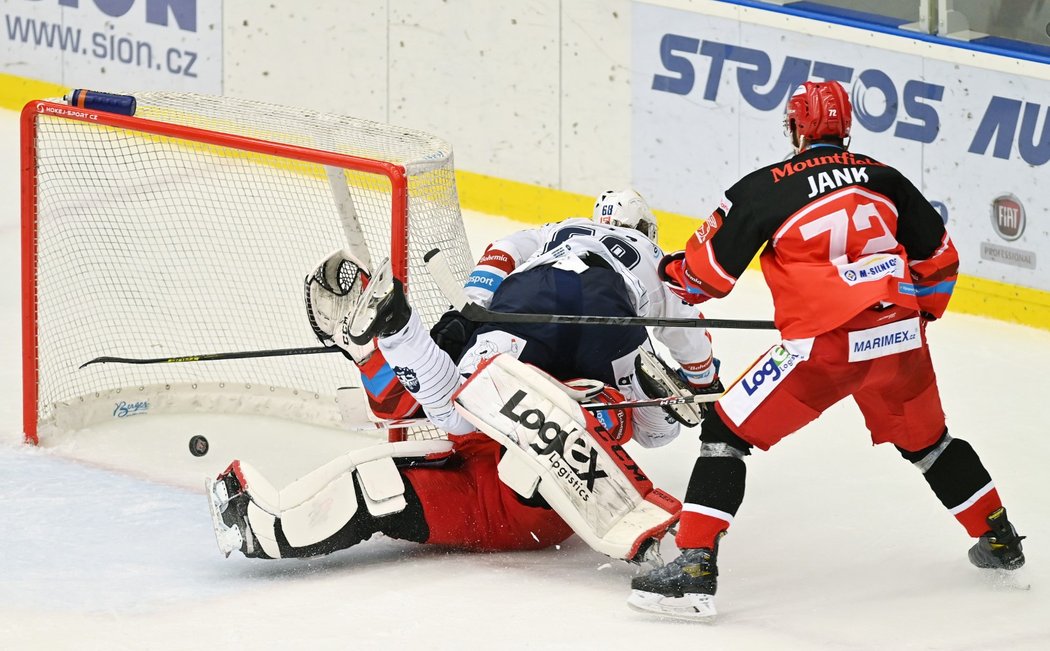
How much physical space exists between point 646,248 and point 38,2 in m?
4.92

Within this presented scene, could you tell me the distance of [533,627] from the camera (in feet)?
11.2

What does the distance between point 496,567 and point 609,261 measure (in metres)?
0.84

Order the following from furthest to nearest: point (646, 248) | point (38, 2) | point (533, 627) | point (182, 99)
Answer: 1. point (38, 2)
2. point (182, 99)
3. point (646, 248)
4. point (533, 627)

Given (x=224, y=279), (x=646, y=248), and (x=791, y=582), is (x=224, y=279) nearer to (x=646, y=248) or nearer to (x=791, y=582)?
(x=646, y=248)

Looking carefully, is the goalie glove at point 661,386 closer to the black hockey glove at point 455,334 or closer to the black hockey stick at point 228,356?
the black hockey glove at point 455,334

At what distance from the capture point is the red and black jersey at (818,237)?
11.2ft

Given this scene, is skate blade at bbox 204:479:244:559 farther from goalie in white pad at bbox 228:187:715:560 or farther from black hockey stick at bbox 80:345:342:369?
black hockey stick at bbox 80:345:342:369

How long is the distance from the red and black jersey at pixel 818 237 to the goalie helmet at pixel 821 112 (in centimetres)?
4

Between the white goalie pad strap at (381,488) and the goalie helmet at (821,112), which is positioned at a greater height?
the goalie helmet at (821,112)

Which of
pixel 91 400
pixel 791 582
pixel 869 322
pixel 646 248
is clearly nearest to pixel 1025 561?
pixel 791 582

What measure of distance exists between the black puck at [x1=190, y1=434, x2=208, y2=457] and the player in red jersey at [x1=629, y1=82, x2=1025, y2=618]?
5.70 feet

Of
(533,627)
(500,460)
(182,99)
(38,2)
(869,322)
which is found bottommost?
(533,627)

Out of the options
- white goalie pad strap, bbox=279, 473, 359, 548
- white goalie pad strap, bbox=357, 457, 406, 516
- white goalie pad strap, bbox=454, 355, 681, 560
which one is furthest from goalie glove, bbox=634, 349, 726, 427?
white goalie pad strap, bbox=279, 473, 359, 548

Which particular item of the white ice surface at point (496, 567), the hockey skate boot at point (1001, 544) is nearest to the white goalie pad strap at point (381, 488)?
the white ice surface at point (496, 567)
